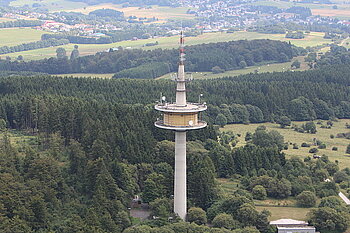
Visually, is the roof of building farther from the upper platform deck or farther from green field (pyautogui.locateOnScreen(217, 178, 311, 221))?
the upper platform deck

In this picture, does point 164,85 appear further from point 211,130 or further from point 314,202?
point 314,202

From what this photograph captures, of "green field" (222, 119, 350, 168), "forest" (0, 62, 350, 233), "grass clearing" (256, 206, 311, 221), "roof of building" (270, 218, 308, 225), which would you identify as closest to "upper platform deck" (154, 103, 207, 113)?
"forest" (0, 62, 350, 233)

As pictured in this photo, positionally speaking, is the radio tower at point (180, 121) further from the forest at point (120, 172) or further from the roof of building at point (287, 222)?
the roof of building at point (287, 222)

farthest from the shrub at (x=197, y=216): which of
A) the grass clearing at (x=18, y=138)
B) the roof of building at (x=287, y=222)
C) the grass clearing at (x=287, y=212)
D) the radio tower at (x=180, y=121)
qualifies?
the grass clearing at (x=18, y=138)

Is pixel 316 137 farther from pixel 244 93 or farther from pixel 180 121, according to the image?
pixel 180 121

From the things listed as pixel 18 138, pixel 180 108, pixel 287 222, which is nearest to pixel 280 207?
pixel 287 222

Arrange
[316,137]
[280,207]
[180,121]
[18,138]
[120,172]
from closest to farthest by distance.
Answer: [180,121]
[120,172]
[280,207]
[18,138]
[316,137]

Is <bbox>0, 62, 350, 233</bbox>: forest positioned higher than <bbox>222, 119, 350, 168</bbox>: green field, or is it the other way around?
<bbox>0, 62, 350, 233</bbox>: forest
